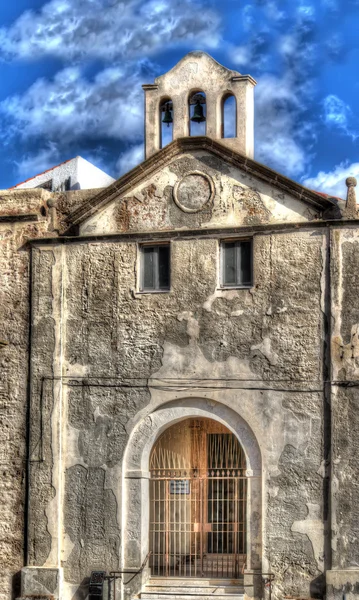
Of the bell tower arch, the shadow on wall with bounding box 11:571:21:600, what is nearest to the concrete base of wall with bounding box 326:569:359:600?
the shadow on wall with bounding box 11:571:21:600

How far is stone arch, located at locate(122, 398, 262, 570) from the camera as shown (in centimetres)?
1595

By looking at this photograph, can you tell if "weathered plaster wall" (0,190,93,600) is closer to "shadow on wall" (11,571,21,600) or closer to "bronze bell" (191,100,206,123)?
"shadow on wall" (11,571,21,600)

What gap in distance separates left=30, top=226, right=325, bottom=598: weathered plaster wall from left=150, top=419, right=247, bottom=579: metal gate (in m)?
0.97

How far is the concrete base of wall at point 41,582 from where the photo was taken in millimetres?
16250

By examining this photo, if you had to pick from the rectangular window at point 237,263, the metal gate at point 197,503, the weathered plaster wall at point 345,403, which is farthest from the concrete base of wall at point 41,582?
the rectangular window at point 237,263

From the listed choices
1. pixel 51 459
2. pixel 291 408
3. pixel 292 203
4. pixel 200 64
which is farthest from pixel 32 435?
pixel 200 64

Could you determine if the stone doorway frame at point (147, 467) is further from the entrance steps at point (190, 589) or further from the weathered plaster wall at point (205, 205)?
the weathered plaster wall at point (205, 205)

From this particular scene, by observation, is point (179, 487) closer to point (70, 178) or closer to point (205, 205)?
point (205, 205)

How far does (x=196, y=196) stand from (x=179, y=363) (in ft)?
→ 8.95

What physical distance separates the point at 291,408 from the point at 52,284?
445cm

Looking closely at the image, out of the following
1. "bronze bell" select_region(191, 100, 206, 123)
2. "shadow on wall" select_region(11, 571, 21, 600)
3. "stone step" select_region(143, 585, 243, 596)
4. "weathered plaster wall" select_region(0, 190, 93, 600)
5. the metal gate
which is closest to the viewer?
"stone step" select_region(143, 585, 243, 596)

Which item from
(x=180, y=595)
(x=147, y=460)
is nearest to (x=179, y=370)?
(x=147, y=460)

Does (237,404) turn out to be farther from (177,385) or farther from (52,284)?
(52,284)

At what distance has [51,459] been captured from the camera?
16562mm
